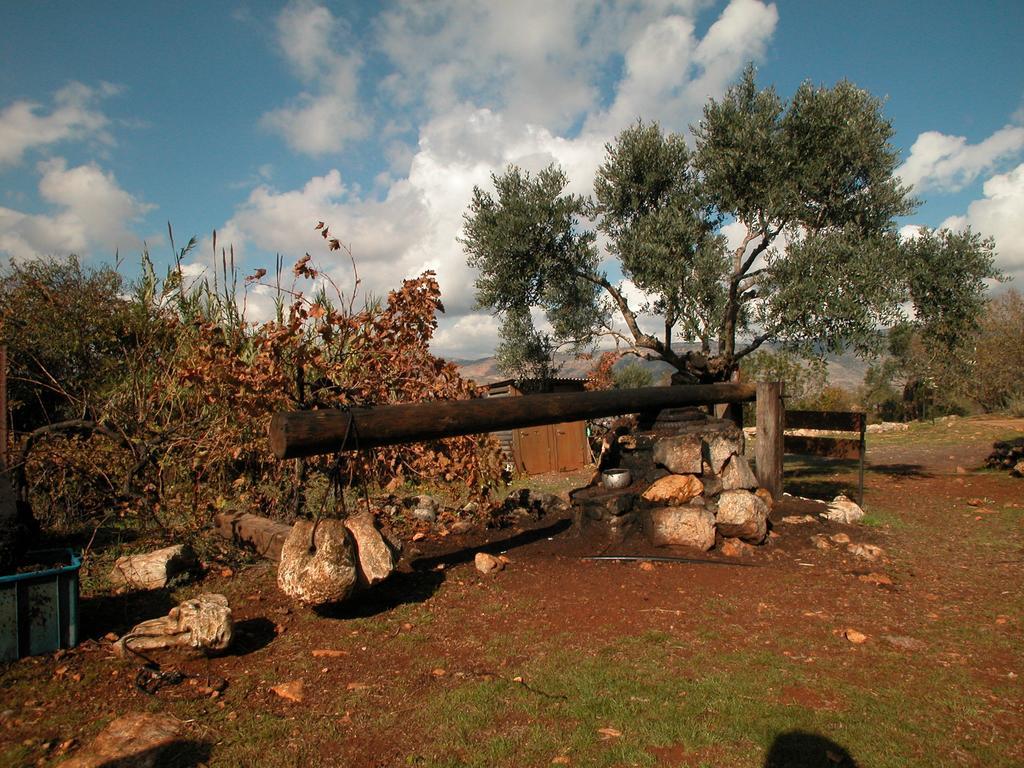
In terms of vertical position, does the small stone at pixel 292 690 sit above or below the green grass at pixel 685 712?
above

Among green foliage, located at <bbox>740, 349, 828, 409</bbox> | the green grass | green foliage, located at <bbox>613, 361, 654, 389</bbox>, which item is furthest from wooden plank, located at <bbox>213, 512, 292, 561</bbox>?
green foliage, located at <bbox>613, 361, 654, 389</bbox>

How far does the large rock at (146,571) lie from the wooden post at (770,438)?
7.05 meters

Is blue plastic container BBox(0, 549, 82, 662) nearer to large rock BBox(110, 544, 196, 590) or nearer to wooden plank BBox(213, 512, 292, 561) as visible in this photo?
large rock BBox(110, 544, 196, 590)

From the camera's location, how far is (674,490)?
6754mm

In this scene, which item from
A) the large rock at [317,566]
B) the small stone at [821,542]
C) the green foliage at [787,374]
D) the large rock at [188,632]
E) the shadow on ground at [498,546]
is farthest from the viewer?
the green foliage at [787,374]

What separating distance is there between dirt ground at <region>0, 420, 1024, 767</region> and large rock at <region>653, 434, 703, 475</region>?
1.07 m

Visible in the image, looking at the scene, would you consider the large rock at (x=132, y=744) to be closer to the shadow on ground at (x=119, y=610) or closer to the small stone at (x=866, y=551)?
the shadow on ground at (x=119, y=610)

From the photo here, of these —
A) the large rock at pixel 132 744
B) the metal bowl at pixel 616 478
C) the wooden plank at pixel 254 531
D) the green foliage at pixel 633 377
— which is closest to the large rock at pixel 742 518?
the metal bowl at pixel 616 478

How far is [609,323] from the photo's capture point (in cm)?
1103

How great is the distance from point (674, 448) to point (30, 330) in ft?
31.2

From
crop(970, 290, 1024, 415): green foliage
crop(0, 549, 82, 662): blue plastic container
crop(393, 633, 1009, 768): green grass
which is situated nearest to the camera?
crop(393, 633, 1009, 768): green grass

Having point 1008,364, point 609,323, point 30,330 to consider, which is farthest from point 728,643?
point 1008,364

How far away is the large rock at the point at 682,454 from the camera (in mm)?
7023

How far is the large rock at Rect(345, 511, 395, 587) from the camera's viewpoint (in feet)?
15.1
